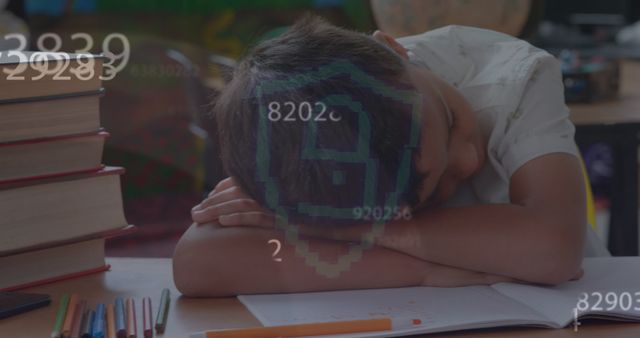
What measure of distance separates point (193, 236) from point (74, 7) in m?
1.13

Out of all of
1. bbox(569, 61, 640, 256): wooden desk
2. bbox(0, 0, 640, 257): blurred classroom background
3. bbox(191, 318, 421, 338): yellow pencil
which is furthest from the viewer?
bbox(569, 61, 640, 256): wooden desk

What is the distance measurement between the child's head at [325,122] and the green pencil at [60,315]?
0.50ft

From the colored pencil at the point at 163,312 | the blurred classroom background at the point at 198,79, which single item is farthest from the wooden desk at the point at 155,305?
the blurred classroom background at the point at 198,79

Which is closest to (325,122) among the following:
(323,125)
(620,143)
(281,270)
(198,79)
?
(323,125)

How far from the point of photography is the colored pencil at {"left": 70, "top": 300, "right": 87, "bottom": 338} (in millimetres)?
597

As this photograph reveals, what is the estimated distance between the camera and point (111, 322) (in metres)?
0.61

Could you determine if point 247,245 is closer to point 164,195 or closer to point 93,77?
point 93,77

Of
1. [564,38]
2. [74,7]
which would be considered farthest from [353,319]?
[564,38]

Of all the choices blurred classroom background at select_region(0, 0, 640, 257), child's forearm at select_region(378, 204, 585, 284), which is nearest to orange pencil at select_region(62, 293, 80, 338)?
child's forearm at select_region(378, 204, 585, 284)

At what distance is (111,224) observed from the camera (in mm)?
758

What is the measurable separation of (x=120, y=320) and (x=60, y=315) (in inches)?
1.8

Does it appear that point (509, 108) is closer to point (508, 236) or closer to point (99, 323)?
point (508, 236)

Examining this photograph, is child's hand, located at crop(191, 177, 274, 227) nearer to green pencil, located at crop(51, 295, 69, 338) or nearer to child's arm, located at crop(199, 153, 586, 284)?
child's arm, located at crop(199, 153, 586, 284)
